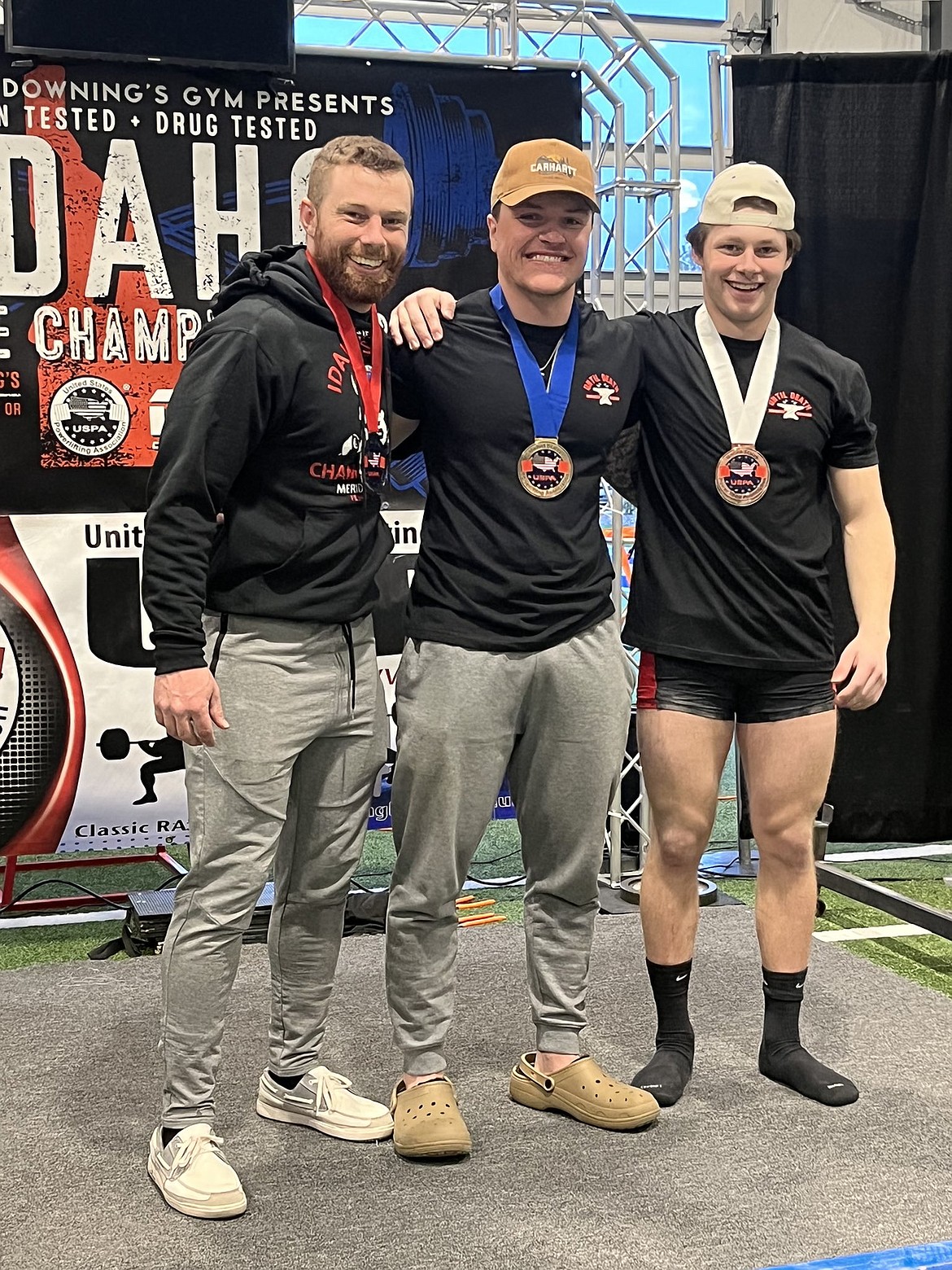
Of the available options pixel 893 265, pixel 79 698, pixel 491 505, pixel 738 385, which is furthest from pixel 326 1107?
pixel 893 265

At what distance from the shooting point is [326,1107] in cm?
246

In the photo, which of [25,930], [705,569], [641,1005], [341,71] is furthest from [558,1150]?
[341,71]

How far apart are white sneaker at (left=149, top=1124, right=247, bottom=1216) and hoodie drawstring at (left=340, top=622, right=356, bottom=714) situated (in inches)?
29.5

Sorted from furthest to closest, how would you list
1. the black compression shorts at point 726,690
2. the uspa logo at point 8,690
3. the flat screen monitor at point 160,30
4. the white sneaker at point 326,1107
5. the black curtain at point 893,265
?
the black curtain at point 893,265 → the uspa logo at point 8,690 → the flat screen monitor at point 160,30 → the black compression shorts at point 726,690 → the white sneaker at point 326,1107

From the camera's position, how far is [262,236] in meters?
3.92

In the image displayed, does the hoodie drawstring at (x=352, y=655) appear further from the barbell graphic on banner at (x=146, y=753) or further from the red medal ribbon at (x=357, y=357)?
the barbell graphic on banner at (x=146, y=753)

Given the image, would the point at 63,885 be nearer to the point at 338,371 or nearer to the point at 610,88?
the point at 338,371

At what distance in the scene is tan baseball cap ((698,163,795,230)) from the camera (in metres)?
2.48

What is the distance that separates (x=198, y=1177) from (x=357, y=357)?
4.47 feet

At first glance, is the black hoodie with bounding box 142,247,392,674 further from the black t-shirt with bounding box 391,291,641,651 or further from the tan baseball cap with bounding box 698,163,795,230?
the tan baseball cap with bounding box 698,163,795,230

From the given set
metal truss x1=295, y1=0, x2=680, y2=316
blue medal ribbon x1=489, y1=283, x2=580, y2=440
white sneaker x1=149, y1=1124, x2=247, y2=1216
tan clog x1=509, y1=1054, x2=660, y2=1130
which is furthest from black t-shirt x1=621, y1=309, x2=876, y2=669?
metal truss x1=295, y1=0, x2=680, y2=316

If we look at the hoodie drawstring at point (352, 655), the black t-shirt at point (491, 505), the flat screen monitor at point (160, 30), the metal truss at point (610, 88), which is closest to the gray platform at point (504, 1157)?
the hoodie drawstring at point (352, 655)

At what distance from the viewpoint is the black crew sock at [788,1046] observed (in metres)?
2.64

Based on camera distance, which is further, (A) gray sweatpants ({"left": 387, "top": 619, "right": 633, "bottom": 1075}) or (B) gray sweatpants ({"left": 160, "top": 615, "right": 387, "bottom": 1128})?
(A) gray sweatpants ({"left": 387, "top": 619, "right": 633, "bottom": 1075})
